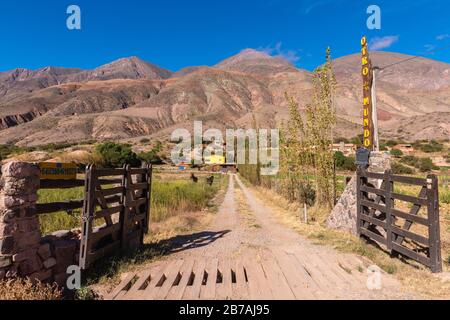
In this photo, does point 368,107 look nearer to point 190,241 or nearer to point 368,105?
point 368,105

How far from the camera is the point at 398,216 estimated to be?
20.1 ft

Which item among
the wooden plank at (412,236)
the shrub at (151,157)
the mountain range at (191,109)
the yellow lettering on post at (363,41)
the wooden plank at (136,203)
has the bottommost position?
the wooden plank at (412,236)

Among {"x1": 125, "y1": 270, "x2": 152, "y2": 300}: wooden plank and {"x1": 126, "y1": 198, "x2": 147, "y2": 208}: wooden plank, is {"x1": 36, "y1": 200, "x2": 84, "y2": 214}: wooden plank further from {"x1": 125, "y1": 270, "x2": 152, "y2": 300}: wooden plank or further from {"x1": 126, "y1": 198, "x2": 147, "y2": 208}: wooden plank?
{"x1": 125, "y1": 270, "x2": 152, "y2": 300}: wooden plank

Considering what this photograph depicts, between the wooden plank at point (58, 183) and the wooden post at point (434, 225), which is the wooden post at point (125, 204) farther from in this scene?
the wooden post at point (434, 225)

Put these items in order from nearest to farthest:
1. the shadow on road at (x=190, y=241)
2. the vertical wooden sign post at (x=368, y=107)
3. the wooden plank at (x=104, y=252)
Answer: the wooden plank at (x=104, y=252), the shadow on road at (x=190, y=241), the vertical wooden sign post at (x=368, y=107)

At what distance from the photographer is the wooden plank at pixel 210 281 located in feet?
14.4

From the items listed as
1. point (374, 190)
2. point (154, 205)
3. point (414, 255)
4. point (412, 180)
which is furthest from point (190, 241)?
point (412, 180)

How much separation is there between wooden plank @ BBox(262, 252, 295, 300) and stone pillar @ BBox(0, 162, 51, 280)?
10.9 ft

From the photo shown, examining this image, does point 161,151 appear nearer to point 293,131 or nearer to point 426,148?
point 426,148

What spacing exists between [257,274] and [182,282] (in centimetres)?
124

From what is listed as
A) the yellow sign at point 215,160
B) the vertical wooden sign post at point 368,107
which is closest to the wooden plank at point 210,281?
the vertical wooden sign post at point 368,107

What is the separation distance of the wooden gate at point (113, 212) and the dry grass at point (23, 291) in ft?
2.62

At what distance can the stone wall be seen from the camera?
4.04m
